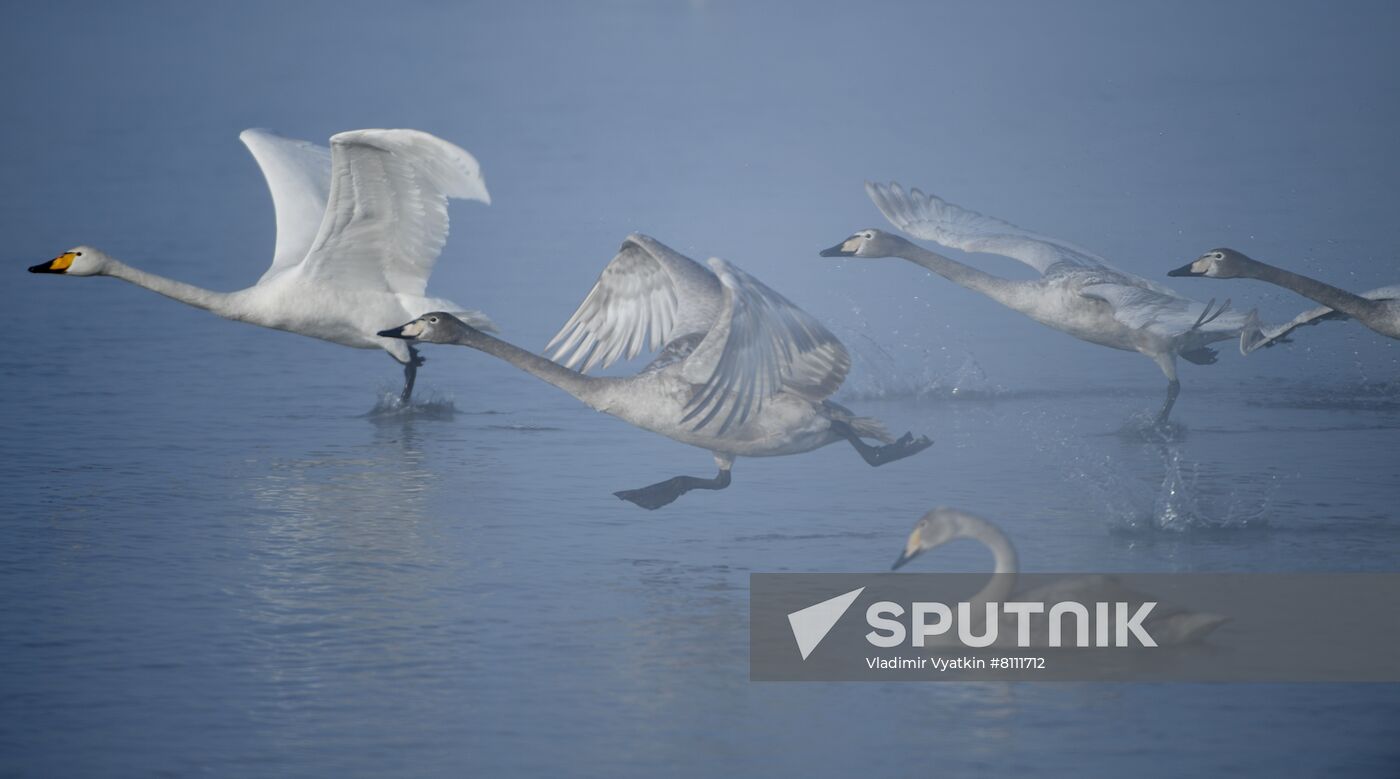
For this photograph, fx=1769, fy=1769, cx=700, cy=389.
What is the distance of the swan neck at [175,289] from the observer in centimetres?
915

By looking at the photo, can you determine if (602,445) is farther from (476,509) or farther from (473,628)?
(473,628)

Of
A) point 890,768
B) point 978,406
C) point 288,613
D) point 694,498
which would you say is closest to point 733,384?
point 694,498

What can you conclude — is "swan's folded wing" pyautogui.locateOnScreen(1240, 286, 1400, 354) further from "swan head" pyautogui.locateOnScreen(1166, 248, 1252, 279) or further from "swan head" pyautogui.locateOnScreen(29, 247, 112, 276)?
"swan head" pyautogui.locateOnScreen(29, 247, 112, 276)

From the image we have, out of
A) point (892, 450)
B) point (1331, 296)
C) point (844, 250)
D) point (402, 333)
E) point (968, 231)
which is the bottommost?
point (892, 450)

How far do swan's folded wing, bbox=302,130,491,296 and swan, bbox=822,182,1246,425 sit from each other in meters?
2.58

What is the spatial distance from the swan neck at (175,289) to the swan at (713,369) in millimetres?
2081

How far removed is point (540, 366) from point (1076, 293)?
3.76 m

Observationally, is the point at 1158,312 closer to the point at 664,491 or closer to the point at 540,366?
the point at 664,491

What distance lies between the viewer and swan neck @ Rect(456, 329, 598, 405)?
7121 mm

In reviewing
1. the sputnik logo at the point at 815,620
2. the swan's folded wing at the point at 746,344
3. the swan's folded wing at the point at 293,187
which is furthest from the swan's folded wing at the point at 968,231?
the sputnik logo at the point at 815,620

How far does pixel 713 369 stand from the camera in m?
6.77

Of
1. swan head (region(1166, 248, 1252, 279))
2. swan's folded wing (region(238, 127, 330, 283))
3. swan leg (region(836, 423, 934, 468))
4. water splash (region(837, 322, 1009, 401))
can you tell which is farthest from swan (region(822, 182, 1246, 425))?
swan's folded wing (region(238, 127, 330, 283))

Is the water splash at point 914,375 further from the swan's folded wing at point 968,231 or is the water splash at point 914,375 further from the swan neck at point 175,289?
the swan neck at point 175,289

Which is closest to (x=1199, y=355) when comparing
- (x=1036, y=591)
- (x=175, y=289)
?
(x=1036, y=591)
